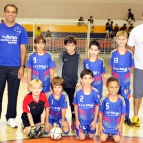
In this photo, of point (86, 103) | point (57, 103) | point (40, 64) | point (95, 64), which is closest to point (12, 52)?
point (40, 64)

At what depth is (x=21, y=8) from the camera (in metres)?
21.3

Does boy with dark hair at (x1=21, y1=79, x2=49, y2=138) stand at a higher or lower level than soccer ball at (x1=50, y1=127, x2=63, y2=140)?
higher

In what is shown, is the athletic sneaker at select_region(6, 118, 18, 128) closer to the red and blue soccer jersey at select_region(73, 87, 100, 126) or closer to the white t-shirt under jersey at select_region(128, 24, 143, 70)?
the red and blue soccer jersey at select_region(73, 87, 100, 126)

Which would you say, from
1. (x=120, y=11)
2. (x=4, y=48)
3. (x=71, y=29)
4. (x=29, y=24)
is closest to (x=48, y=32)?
(x=71, y=29)

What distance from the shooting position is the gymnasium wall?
2130cm

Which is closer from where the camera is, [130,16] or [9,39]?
[9,39]

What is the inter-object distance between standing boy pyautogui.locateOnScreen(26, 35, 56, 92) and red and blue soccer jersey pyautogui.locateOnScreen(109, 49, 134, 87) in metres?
1.12

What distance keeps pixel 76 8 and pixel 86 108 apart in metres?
17.5

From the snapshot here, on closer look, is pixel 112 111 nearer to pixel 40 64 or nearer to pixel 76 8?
pixel 40 64

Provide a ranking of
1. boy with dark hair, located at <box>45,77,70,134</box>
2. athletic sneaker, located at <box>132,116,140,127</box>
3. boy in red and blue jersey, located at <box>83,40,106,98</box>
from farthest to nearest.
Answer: athletic sneaker, located at <box>132,116,140,127</box>
boy in red and blue jersey, located at <box>83,40,106,98</box>
boy with dark hair, located at <box>45,77,70,134</box>

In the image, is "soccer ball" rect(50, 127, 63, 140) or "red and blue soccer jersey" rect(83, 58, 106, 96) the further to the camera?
"red and blue soccer jersey" rect(83, 58, 106, 96)

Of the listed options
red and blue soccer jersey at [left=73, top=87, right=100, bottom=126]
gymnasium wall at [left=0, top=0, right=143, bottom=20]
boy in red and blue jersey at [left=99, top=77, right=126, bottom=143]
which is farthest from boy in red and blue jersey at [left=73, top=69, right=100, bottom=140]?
gymnasium wall at [left=0, top=0, right=143, bottom=20]

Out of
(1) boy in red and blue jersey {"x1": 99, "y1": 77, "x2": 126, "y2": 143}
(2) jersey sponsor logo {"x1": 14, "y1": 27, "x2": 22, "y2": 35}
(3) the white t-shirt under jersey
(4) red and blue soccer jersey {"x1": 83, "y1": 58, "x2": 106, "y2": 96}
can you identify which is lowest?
(1) boy in red and blue jersey {"x1": 99, "y1": 77, "x2": 126, "y2": 143}

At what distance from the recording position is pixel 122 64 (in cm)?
Answer: 548
